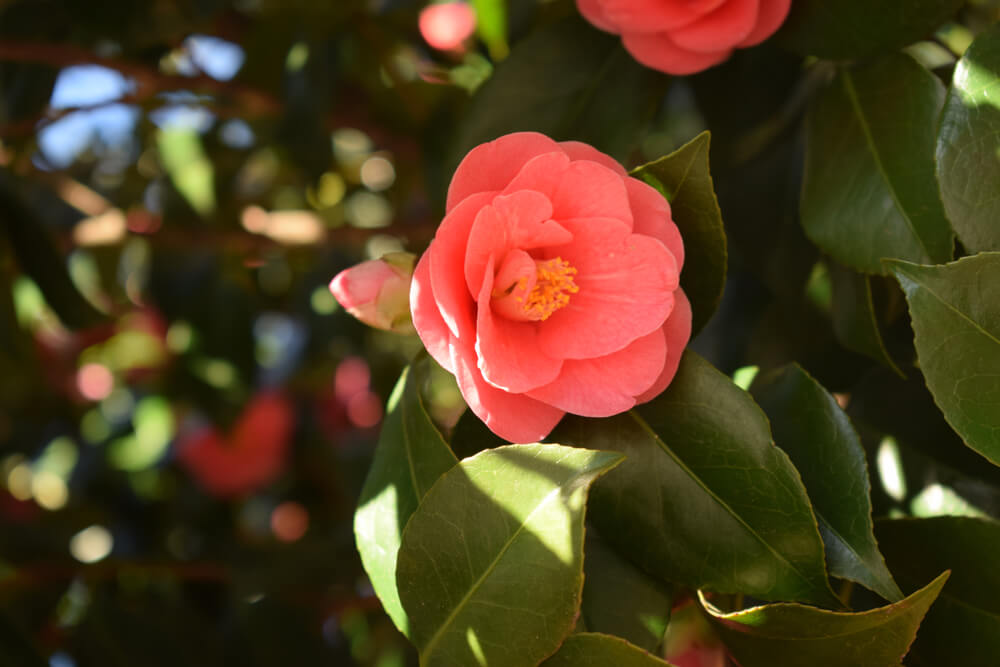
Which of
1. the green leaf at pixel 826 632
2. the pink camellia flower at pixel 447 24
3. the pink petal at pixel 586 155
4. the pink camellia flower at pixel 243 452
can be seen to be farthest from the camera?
the pink camellia flower at pixel 243 452

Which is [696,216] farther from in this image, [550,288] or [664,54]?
[664,54]

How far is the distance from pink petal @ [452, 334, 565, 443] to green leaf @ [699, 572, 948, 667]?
0.42 feet

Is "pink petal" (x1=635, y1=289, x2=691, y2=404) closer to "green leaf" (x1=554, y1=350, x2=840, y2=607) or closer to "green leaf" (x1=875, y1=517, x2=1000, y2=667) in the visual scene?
"green leaf" (x1=554, y1=350, x2=840, y2=607)

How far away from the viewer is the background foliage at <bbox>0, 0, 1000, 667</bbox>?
42 centimetres

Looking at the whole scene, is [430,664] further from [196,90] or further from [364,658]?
[364,658]

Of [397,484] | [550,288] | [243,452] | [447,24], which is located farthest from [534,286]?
[243,452]

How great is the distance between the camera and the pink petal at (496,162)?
0.47 metres

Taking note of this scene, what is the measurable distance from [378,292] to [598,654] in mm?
252

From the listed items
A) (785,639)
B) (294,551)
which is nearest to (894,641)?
(785,639)

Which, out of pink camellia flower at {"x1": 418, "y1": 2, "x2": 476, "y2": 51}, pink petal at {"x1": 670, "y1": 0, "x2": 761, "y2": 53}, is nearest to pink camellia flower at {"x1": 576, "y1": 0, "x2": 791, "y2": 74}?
pink petal at {"x1": 670, "y1": 0, "x2": 761, "y2": 53}

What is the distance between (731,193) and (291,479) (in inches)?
50.0

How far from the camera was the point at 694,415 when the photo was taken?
47cm

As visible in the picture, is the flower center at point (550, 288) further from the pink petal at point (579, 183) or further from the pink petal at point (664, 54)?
the pink petal at point (664, 54)

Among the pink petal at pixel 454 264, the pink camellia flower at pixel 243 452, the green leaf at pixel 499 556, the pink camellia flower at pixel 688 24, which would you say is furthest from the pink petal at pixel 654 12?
the pink camellia flower at pixel 243 452
